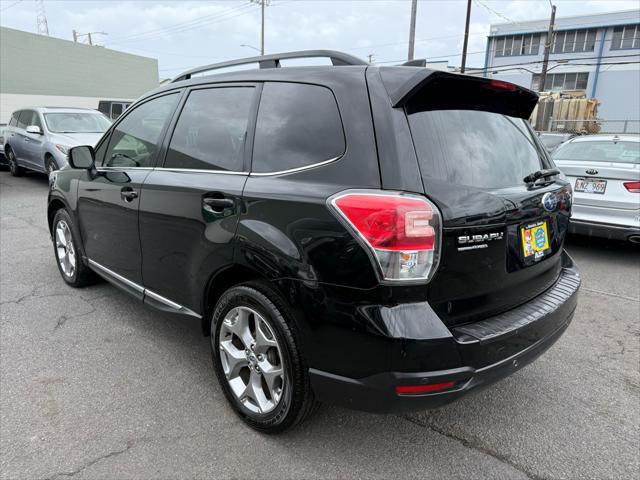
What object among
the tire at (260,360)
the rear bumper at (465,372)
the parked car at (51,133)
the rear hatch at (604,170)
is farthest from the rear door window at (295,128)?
the parked car at (51,133)

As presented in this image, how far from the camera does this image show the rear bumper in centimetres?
189

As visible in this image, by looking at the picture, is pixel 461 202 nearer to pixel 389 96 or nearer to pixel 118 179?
pixel 389 96

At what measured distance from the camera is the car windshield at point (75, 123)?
1030cm

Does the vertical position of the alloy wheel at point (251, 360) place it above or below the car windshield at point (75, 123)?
below

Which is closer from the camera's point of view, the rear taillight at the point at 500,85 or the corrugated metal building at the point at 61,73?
the rear taillight at the point at 500,85

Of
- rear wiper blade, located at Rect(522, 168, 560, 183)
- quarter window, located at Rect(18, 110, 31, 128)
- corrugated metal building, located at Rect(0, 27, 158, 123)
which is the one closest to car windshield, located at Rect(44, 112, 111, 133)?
quarter window, located at Rect(18, 110, 31, 128)

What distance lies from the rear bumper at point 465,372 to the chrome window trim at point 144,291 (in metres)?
1.12

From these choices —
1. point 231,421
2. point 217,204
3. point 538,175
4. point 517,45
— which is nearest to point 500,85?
point 538,175

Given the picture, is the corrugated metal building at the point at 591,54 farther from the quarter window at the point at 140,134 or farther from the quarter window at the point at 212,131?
the quarter window at the point at 212,131

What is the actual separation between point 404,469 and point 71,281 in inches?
143

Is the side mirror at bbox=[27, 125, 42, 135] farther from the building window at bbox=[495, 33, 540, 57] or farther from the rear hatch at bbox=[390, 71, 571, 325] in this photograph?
the building window at bbox=[495, 33, 540, 57]

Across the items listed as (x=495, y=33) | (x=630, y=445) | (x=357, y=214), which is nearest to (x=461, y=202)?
(x=357, y=214)

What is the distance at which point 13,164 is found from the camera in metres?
12.3

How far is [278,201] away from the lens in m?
2.15
